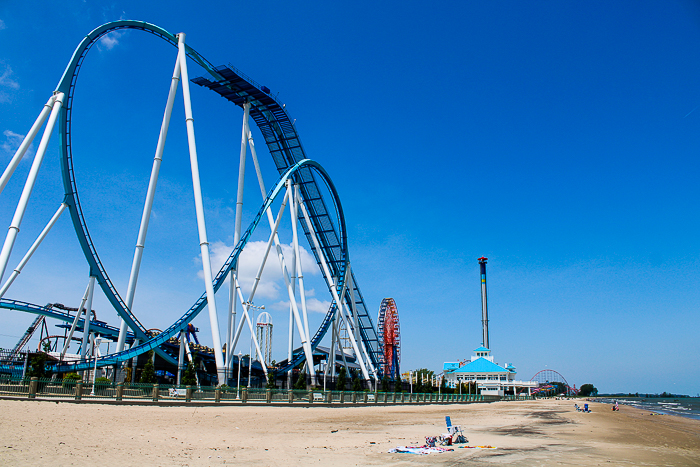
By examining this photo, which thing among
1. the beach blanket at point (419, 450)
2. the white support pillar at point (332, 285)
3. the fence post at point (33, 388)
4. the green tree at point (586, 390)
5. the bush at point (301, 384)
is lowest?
the green tree at point (586, 390)

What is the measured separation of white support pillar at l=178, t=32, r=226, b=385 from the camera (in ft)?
79.7

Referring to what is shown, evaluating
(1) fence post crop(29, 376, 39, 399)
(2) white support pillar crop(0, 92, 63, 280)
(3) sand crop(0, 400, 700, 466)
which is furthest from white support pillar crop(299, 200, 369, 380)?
(3) sand crop(0, 400, 700, 466)

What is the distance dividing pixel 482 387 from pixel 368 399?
2893 inches

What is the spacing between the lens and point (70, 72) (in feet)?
80.0

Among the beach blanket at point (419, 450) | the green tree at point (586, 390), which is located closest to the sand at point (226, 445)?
the beach blanket at point (419, 450)

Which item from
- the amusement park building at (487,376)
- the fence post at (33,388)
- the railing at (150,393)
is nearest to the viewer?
the fence post at (33,388)

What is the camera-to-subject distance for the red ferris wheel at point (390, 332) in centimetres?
6693

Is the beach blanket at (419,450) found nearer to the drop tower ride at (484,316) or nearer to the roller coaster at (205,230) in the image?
the roller coaster at (205,230)

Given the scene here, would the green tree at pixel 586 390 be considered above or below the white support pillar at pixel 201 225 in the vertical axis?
below

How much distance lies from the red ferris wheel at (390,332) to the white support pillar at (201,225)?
44.4 metres

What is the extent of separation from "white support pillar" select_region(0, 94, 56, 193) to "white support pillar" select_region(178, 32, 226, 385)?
21.9 ft

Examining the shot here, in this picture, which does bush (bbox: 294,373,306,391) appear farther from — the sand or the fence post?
the sand

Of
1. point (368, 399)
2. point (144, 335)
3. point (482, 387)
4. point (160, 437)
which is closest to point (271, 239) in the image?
point (144, 335)

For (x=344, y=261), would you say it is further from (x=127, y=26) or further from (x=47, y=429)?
(x=47, y=429)
